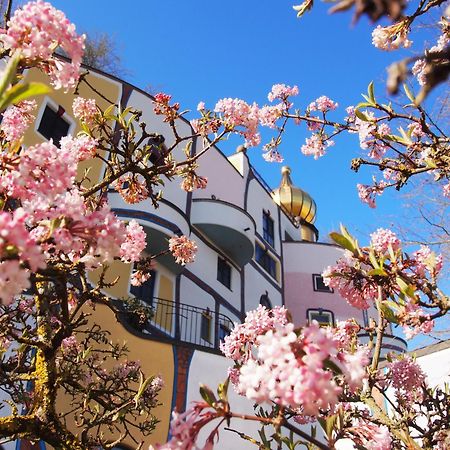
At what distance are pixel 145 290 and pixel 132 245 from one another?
9145 millimetres

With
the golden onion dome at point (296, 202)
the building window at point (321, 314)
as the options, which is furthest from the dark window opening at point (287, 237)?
the golden onion dome at point (296, 202)

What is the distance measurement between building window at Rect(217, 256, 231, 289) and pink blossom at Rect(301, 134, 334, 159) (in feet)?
33.3

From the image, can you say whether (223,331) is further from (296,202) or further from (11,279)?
(296,202)

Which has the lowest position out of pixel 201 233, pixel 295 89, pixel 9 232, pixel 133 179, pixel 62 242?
pixel 9 232

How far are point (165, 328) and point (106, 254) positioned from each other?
33.5 feet

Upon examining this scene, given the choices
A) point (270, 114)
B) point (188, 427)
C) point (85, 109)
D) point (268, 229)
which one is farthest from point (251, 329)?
point (268, 229)

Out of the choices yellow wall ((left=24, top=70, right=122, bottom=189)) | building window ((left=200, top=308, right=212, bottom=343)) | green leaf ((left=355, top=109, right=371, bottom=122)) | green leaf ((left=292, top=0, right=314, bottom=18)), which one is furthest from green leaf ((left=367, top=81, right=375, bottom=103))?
building window ((left=200, top=308, right=212, bottom=343))

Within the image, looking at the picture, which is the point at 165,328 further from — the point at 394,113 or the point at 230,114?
the point at 394,113

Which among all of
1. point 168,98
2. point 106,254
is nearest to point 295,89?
point 168,98

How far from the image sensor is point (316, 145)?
5.09 meters

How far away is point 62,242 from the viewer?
1.83 meters

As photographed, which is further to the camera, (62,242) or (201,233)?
(201,233)

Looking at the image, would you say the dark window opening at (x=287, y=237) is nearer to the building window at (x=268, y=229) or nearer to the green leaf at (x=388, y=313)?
the building window at (x=268, y=229)

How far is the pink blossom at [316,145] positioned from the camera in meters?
4.89
